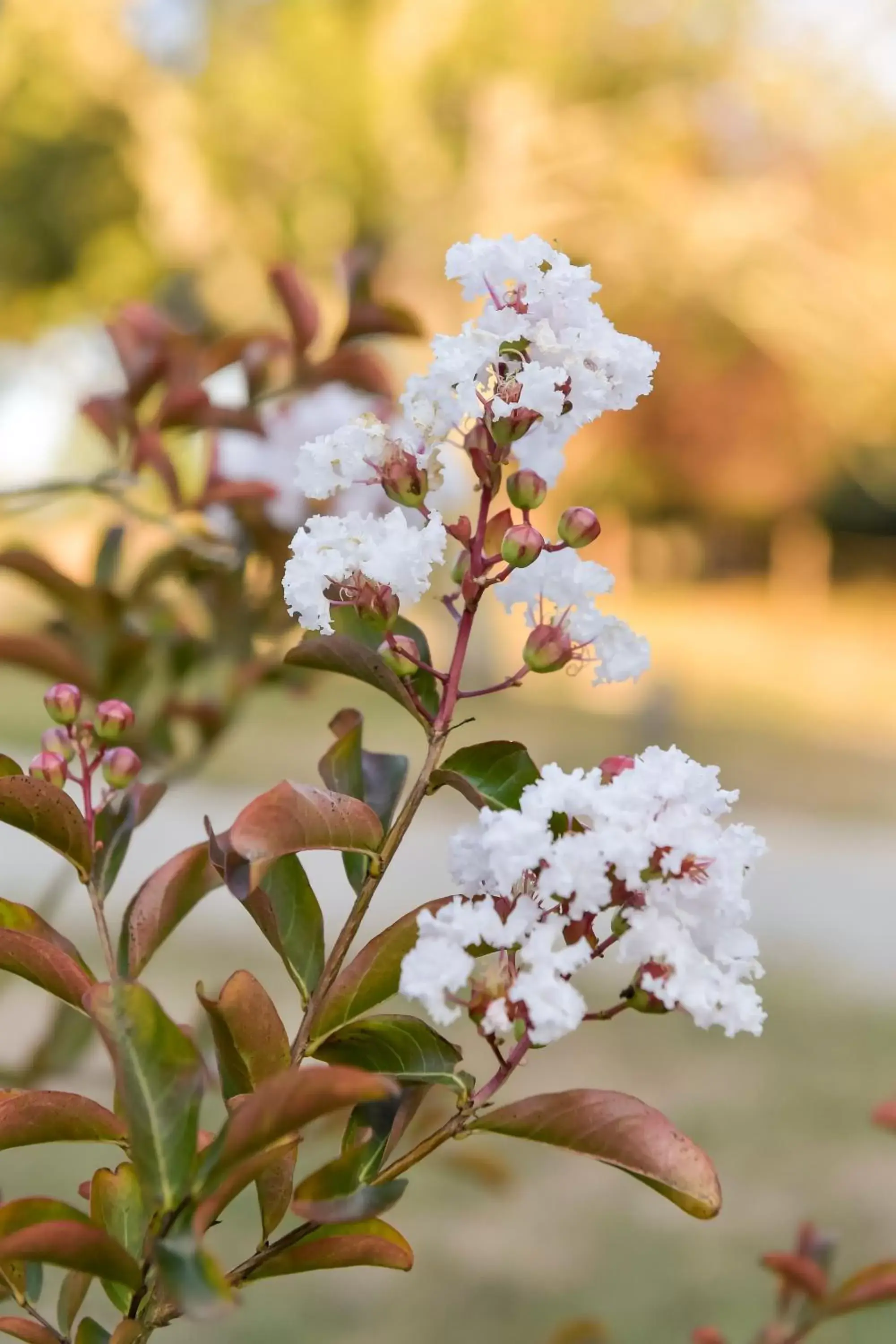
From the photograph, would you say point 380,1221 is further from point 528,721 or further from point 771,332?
A: point 771,332

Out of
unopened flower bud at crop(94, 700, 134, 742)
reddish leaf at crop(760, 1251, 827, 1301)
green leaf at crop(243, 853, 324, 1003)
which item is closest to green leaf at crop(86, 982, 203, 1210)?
green leaf at crop(243, 853, 324, 1003)

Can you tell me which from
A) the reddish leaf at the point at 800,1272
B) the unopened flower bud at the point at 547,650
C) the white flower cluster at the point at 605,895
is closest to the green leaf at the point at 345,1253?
the white flower cluster at the point at 605,895

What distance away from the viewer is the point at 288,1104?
1.23 ft

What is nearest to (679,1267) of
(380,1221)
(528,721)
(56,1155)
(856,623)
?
(56,1155)

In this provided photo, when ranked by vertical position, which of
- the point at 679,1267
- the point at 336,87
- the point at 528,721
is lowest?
the point at 679,1267

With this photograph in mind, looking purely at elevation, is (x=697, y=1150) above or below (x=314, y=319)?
below

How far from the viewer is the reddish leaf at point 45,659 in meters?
0.89

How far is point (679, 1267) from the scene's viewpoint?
2010 millimetres

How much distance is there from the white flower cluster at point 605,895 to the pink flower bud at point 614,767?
16 millimetres

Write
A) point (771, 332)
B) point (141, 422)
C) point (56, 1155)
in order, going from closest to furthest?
point (141, 422) → point (56, 1155) → point (771, 332)

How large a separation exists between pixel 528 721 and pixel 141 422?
19.8 feet

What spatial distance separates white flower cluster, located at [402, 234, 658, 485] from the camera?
0.47 m

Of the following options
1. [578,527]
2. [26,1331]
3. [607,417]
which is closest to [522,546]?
[578,527]

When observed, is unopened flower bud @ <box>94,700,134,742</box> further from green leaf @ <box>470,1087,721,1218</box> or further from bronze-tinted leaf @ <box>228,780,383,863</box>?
green leaf @ <box>470,1087,721,1218</box>
